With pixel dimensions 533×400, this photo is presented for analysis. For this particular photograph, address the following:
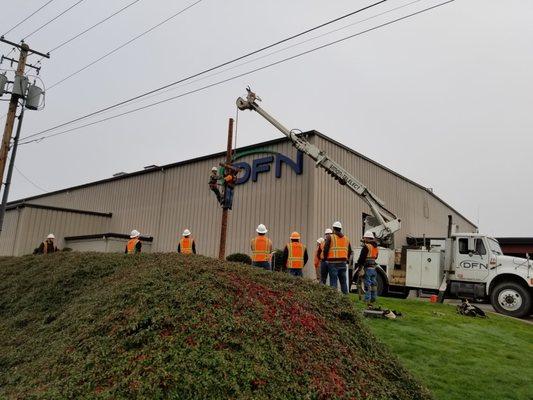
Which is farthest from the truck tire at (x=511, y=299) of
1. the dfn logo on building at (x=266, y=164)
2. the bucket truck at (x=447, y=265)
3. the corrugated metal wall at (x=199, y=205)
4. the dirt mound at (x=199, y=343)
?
the dirt mound at (x=199, y=343)

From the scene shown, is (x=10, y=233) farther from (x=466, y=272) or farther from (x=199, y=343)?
(x=199, y=343)

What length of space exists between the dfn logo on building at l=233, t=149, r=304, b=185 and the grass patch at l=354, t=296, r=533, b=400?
29.3 feet

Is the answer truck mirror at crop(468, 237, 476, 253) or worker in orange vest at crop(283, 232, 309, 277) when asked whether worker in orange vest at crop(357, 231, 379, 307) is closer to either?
worker in orange vest at crop(283, 232, 309, 277)

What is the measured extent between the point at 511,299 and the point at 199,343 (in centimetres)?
1430

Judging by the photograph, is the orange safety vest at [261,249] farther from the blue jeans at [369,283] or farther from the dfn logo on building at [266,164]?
the dfn logo on building at [266,164]

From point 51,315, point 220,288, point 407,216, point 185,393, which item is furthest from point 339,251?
point 407,216

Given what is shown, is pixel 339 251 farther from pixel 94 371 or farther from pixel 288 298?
pixel 94 371

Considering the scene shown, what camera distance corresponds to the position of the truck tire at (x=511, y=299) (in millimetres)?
15695

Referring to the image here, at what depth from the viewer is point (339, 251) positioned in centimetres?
1198

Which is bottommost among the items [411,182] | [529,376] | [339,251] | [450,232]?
[529,376]

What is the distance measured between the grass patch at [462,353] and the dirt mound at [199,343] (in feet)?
4.99

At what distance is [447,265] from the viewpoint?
58.0ft

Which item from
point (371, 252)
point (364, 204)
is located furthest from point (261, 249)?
point (364, 204)

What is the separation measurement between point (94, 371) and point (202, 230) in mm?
18952
